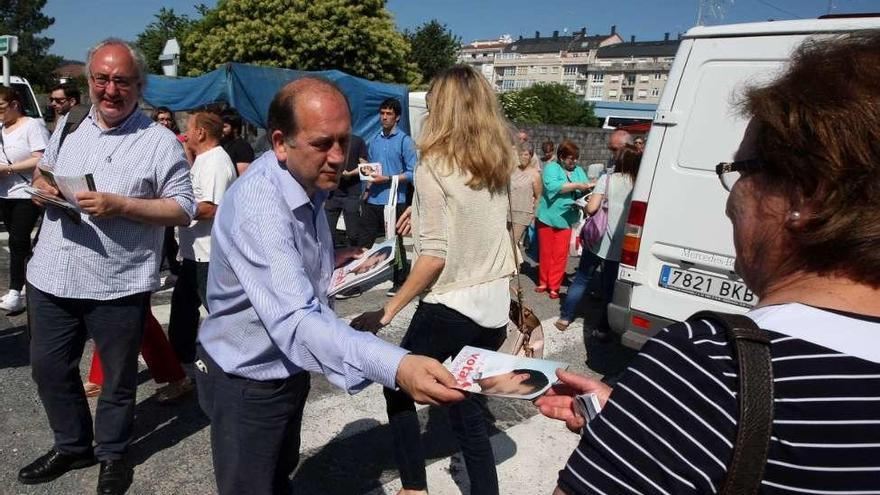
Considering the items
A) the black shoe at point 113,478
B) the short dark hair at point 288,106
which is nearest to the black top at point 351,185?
the black shoe at point 113,478

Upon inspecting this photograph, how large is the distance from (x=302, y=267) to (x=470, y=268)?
36.6 inches

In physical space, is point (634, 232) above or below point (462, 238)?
below

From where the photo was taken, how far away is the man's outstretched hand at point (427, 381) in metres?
1.58

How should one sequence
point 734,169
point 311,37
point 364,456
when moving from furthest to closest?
point 311,37 < point 364,456 < point 734,169

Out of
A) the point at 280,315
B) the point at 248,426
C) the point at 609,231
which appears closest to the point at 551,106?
the point at 609,231

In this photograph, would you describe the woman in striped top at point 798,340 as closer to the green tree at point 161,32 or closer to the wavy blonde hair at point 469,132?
the wavy blonde hair at point 469,132

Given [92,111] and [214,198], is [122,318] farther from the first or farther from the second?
[214,198]

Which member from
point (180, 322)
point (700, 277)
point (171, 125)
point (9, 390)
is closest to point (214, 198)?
point (180, 322)

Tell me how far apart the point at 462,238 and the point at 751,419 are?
175cm

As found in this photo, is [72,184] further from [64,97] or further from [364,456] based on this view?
[64,97]

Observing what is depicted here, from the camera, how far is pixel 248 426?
→ 79.2 inches

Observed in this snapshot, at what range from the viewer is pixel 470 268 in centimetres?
258

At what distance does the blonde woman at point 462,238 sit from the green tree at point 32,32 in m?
70.0

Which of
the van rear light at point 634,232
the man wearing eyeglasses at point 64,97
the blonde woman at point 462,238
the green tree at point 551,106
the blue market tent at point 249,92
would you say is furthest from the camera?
the green tree at point 551,106
